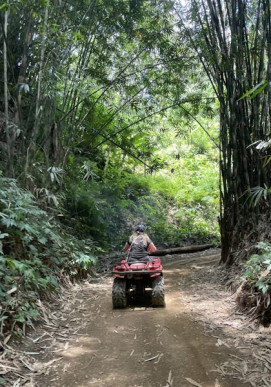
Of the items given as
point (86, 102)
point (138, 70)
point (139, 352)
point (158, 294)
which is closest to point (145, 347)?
point (139, 352)

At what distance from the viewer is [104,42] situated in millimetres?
6543

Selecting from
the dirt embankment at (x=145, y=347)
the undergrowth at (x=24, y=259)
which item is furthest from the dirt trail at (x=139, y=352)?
the undergrowth at (x=24, y=259)

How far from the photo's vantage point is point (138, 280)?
444 centimetres

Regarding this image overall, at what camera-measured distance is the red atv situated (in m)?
4.18

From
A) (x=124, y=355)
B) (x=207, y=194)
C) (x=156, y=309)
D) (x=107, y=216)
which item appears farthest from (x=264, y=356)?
(x=207, y=194)

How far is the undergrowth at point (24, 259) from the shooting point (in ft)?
10.4

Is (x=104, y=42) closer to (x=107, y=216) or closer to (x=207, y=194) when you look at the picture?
(x=107, y=216)

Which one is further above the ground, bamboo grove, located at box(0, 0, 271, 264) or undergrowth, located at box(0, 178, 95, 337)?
bamboo grove, located at box(0, 0, 271, 264)

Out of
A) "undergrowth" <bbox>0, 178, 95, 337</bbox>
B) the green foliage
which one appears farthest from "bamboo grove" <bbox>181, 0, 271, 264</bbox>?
"undergrowth" <bbox>0, 178, 95, 337</bbox>

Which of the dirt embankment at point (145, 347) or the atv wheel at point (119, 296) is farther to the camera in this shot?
the atv wheel at point (119, 296)

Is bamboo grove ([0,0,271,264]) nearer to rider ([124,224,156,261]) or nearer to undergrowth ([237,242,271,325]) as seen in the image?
undergrowth ([237,242,271,325])

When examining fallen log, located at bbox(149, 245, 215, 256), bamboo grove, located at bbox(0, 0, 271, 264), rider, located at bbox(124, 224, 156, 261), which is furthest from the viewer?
fallen log, located at bbox(149, 245, 215, 256)

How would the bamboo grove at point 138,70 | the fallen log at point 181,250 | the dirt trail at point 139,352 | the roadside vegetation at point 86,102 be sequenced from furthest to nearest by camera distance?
the fallen log at point 181,250
the bamboo grove at point 138,70
the roadside vegetation at point 86,102
the dirt trail at point 139,352

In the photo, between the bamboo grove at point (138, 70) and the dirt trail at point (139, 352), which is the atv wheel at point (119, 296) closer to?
the dirt trail at point (139, 352)
